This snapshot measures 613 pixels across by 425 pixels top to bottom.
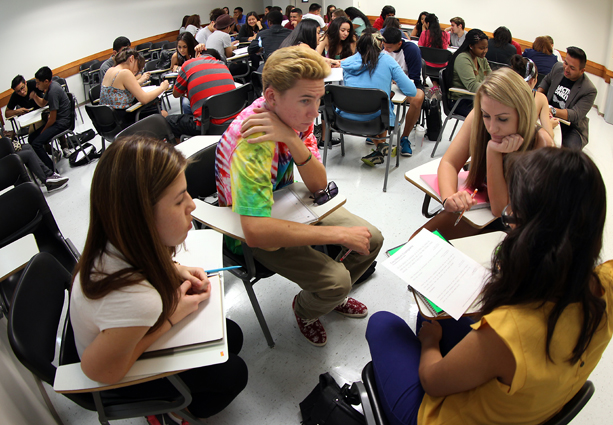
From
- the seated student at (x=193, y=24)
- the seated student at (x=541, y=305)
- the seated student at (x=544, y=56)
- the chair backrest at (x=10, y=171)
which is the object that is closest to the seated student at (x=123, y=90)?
the chair backrest at (x=10, y=171)

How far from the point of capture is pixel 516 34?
20.4 ft

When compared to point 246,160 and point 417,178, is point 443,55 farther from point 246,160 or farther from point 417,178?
point 246,160

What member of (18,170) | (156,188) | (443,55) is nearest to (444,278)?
(156,188)

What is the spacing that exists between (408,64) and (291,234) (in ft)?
10.6

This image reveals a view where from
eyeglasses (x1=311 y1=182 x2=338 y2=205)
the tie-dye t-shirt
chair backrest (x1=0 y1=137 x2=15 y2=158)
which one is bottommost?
eyeglasses (x1=311 y1=182 x2=338 y2=205)

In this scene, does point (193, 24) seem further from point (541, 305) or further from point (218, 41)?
point (541, 305)

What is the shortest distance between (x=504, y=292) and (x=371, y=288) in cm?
129

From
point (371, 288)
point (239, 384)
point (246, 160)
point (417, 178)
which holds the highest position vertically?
point (246, 160)

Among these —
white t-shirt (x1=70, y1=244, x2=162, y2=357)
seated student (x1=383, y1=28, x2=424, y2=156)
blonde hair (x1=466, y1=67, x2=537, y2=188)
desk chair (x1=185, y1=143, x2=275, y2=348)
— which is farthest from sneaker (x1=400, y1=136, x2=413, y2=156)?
white t-shirt (x1=70, y1=244, x2=162, y2=357)

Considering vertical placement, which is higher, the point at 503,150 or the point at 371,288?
the point at 503,150

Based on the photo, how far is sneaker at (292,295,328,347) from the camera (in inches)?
68.2

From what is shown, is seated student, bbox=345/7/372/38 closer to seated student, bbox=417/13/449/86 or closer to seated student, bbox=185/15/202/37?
seated student, bbox=417/13/449/86

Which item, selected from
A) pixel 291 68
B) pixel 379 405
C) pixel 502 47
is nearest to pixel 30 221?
pixel 291 68

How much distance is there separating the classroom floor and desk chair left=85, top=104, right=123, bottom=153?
671mm
